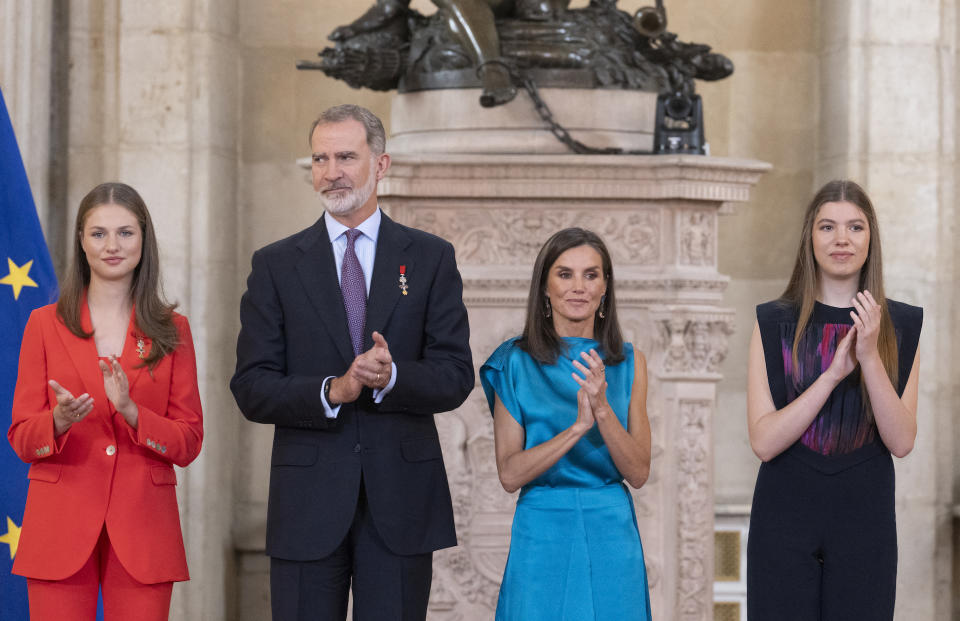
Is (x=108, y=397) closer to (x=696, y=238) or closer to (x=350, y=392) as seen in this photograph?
(x=350, y=392)

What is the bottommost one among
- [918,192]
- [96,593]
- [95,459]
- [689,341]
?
[96,593]

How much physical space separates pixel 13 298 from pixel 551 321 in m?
2.06

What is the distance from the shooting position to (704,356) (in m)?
5.45

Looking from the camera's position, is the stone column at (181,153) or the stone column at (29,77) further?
the stone column at (181,153)

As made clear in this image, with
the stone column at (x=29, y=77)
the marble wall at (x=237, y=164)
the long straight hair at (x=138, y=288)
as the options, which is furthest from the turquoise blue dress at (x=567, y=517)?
the stone column at (x=29, y=77)

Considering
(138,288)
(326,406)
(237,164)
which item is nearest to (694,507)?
(326,406)

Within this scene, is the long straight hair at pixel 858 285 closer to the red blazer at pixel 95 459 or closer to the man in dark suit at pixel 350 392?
the man in dark suit at pixel 350 392

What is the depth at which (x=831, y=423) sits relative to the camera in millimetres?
3547

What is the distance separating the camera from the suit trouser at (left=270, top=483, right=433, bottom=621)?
3.23m

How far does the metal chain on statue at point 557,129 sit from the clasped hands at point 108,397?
2575mm

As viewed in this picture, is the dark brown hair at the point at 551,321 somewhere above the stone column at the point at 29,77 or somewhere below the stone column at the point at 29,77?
below

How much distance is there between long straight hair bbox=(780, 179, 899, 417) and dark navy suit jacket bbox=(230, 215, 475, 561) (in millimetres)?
919

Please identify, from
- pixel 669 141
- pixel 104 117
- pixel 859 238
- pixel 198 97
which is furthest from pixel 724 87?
pixel 859 238

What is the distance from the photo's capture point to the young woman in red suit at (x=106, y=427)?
3346 millimetres
